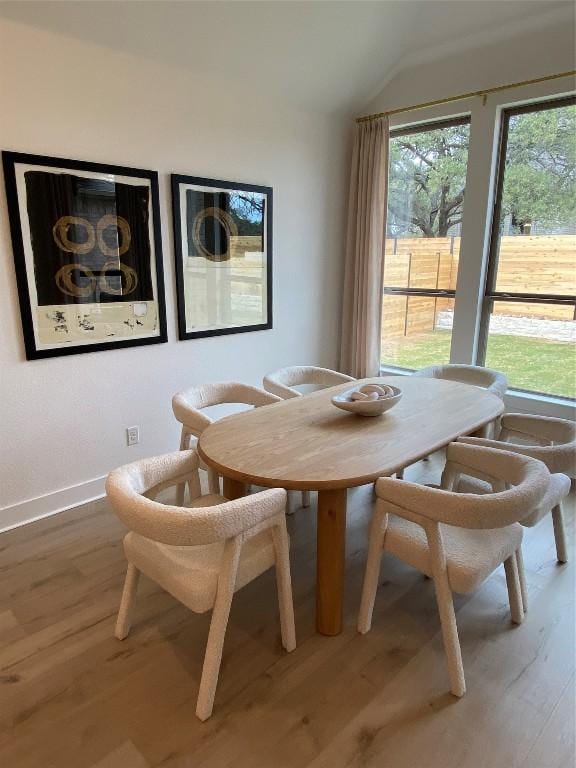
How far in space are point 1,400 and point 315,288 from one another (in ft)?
8.06

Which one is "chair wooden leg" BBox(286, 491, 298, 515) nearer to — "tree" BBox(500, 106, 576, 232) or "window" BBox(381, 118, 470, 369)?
"window" BBox(381, 118, 470, 369)

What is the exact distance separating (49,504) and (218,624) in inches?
65.6

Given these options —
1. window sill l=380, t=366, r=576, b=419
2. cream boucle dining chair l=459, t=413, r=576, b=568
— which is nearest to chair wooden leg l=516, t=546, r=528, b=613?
cream boucle dining chair l=459, t=413, r=576, b=568

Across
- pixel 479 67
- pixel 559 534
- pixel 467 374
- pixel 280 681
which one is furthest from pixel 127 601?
pixel 479 67

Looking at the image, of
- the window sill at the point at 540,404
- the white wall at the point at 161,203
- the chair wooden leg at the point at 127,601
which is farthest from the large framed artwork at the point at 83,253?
the window sill at the point at 540,404

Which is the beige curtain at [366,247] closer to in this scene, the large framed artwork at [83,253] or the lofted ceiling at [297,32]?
the lofted ceiling at [297,32]

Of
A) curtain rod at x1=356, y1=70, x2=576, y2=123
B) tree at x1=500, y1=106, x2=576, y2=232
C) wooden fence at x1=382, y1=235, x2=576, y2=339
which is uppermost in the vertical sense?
curtain rod at x1=356, y1=70, x2=576, y2=123

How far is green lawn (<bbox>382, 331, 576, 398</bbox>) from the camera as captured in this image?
3299mm

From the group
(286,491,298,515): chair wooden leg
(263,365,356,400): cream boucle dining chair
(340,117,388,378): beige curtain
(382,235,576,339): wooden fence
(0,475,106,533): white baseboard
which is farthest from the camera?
(340,117,388,378): beige curtain

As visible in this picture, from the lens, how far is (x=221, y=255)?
10.3 feet

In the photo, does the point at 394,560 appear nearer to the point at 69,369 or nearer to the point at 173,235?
the point at 69,369

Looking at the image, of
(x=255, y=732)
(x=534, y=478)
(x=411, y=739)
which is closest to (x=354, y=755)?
(x=411, y=739)

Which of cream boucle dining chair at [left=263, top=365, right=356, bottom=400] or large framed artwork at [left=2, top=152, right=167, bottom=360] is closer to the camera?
large framed artwork at [left=2, top=152, right=167, bottom=360]

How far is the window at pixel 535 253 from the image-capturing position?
3.10 m
